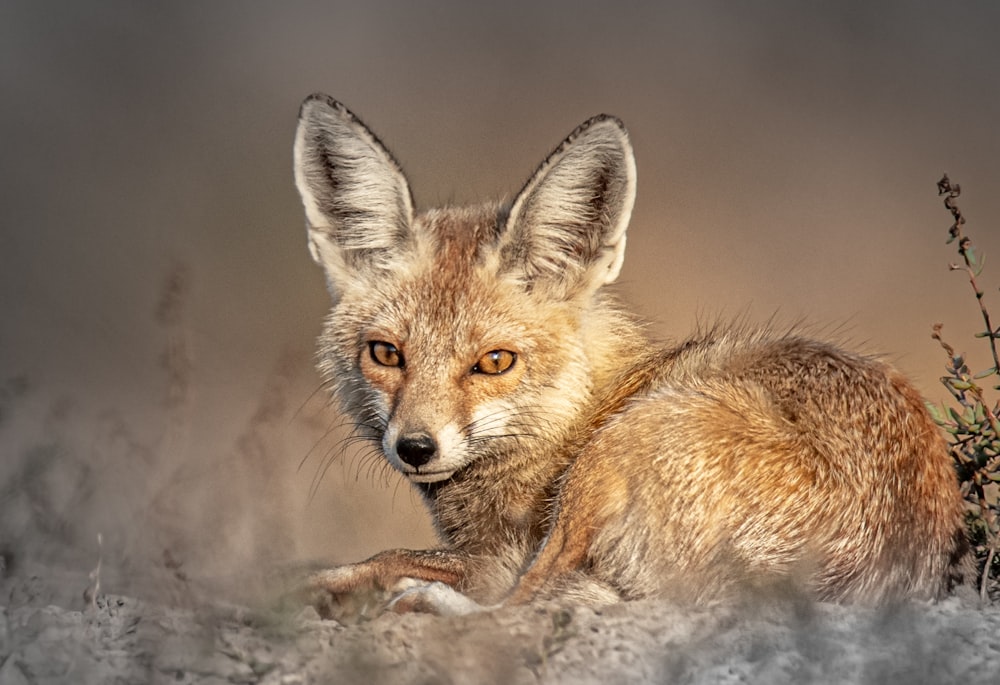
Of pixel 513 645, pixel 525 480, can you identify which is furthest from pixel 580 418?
pixel 513 645

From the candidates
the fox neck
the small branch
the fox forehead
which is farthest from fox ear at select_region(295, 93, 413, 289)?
the small branch

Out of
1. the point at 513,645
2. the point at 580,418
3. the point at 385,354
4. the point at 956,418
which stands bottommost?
the point at 513,645

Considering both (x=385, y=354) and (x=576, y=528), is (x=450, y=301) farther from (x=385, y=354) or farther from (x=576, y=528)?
(x=576, y=528)

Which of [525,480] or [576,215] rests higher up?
[576,215]

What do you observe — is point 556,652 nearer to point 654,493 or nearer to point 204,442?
point 654,493

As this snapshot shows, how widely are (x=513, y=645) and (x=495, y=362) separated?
1783 millimetres

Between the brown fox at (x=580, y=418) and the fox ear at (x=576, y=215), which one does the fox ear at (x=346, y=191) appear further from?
the fox ear at (x=576, y=215)

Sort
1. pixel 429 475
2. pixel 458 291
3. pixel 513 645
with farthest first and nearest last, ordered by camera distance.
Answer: pixel 458 291 → pixel 429 475 → pixel 513 645

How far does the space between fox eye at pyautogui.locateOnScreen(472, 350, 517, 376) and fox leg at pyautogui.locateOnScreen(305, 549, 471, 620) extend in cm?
82

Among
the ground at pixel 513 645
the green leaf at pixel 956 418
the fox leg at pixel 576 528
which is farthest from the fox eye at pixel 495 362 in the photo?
the green leaf at pixel 956 418

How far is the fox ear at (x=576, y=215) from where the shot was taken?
5070mm

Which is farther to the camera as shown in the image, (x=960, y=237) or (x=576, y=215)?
(x=576, y=215)

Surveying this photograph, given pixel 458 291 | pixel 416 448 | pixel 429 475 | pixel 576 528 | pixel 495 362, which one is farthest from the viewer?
pixel 458 291

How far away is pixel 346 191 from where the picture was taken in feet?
18.4
